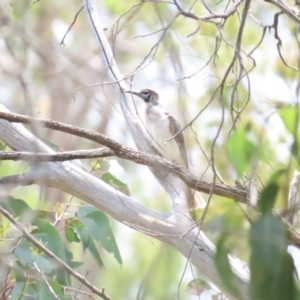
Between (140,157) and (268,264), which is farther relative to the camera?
(140,157)

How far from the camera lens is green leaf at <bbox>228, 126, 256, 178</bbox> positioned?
3.62 feet

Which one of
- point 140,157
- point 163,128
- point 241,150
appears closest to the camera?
point 241,150

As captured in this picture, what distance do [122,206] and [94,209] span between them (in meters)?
0.28

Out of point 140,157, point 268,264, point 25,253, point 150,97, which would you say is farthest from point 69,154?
point 150,97

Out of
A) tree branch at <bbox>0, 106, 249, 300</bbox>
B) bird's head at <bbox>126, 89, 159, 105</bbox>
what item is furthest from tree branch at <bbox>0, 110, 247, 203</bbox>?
bird's head at <bbox>126, 89, 159, 105</bbox>

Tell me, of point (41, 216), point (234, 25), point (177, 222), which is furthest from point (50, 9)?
point (177, 222)

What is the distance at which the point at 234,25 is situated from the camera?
4.03 m

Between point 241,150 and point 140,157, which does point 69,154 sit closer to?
point 140,157

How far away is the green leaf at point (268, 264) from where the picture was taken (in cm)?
96

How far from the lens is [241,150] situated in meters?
1.11

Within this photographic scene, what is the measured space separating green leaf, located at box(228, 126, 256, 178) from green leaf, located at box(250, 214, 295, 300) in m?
0.13

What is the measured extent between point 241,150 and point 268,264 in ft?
0.71

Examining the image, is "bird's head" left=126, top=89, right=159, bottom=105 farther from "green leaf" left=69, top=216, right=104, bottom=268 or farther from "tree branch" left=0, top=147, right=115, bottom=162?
"tree branch" left=0, top=147, right=115, bottom=162

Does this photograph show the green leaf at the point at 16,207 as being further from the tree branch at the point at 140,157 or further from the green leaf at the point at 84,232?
the tree branch at the point at 140,157
